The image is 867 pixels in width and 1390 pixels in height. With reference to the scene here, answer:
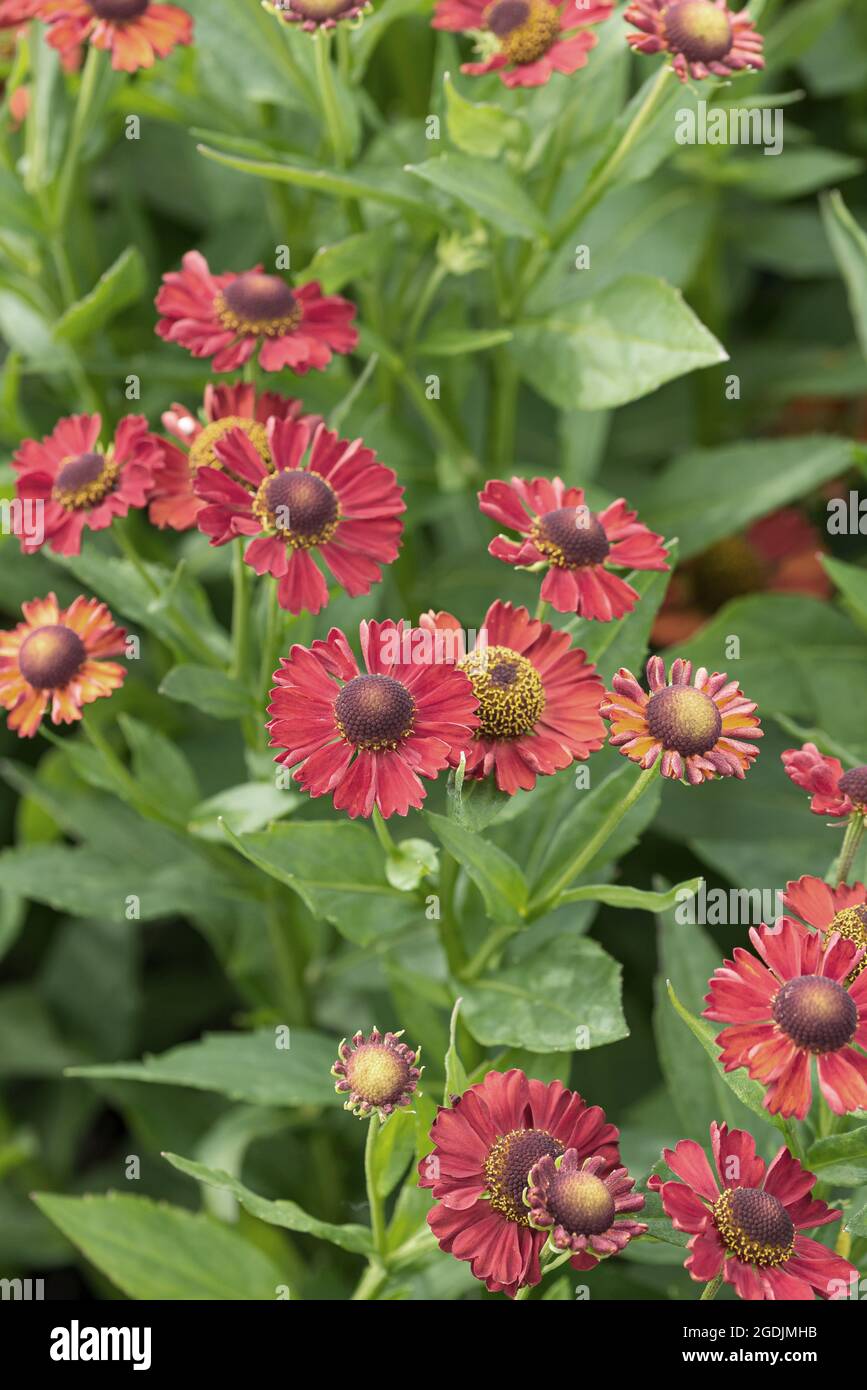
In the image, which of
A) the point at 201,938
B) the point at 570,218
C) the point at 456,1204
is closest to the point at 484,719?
the point at 456,1204

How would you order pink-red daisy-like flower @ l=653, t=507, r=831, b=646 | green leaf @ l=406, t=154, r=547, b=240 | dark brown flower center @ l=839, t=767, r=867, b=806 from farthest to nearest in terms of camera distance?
pink-red daisy-like flower @ l=653, t=507, r=831, b=646, green leaf @ l=406, t=154, r=547, b=240, dark brown flower center @ l=839, t=767, r=867, b=806

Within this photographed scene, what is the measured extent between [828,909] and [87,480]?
1.68ft

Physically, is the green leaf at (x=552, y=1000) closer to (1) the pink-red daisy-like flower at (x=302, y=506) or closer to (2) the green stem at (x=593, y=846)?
(2) the green stem at (x=593, y=846)

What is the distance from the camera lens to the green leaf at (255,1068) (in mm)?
993

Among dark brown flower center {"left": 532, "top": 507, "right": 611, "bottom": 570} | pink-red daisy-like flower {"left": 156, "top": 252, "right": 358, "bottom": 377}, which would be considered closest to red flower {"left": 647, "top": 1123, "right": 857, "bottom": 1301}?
dark brown flower center {"left": 532, "top": 507, "right": 611, "bottom": 570}

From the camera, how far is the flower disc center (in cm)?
102

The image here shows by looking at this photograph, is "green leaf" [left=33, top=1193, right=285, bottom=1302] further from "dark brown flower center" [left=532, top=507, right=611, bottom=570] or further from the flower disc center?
the flower disc center

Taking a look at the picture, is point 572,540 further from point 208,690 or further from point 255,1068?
point 255,1068

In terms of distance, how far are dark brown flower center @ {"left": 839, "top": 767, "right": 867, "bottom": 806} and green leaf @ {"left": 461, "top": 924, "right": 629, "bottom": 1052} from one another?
6.7 inches

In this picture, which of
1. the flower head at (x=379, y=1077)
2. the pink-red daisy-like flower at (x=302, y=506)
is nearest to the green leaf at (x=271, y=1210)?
the flower head at (x=379, y=1077)

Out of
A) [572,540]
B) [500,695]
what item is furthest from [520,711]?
[572,540]

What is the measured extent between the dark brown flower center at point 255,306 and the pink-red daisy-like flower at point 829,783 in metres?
0.44

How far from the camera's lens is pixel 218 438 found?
3.08 ft

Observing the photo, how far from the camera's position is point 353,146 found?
1.11 meters
